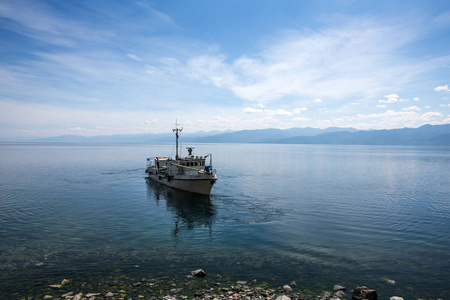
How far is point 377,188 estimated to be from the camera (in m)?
56.3

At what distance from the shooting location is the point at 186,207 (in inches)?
1662

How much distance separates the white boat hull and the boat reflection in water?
0.96 metres

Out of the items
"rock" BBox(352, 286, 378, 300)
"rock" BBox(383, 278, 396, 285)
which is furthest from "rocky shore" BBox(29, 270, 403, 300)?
"rock" BBox(383, 278, 396, 285)

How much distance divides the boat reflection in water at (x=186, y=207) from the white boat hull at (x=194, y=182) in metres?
0.96

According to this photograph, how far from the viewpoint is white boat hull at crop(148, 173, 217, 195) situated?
48750mm

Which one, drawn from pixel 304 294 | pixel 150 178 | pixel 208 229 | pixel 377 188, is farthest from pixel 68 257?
pixel 377 188

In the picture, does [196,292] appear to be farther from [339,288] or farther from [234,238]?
[234,238]

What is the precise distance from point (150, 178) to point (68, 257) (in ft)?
166

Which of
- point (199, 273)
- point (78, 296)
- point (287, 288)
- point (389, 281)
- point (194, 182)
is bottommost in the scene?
point (389, 281)

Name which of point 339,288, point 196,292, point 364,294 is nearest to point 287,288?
point 339,288

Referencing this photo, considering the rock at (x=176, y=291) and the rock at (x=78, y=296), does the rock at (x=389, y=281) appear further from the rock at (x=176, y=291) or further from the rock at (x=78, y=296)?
the rock at (x=78, y=296)

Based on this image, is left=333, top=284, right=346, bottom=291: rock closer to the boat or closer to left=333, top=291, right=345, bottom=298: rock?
left=333, top=291, right=345, bottom=298: rock

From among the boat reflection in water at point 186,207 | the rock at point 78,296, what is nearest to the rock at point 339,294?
the boat reflection in water at point 186,207

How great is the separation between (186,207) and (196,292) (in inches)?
1031
